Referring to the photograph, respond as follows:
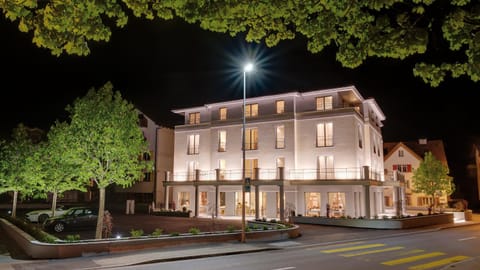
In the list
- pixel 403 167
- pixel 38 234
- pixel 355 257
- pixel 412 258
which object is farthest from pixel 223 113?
pixel 403 167

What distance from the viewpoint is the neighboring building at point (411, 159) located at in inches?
2184

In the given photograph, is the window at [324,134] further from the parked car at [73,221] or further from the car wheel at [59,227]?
the car wheel at [59,227]

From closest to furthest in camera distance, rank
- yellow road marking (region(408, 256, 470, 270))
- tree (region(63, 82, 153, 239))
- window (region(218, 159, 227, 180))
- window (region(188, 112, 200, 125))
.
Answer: yellow road marking (region(408, 256, 470, 270)), tree (region(63, 82, 153, 239)), window (region(218, 159, 227, 180)), window (region(188, 112, 200, 125))

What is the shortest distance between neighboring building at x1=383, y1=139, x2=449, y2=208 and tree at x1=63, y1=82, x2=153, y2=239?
144 ft

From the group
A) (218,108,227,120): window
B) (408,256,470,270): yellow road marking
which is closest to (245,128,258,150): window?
(218,108,227,120): window

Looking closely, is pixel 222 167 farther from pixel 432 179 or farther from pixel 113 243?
pixel 432 179

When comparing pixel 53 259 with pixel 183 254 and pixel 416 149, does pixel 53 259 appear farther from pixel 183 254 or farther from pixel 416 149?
pixel 416 149

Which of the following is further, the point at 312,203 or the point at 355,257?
the point at 312,203

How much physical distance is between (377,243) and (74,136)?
51.7 ft

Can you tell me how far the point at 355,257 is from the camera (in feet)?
49.3

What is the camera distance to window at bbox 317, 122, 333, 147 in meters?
32.9

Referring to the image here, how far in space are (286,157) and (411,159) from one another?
32.3 meters

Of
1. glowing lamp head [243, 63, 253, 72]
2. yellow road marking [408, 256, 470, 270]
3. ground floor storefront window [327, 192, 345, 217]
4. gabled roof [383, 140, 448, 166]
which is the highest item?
gabled roof [383, 140, 448, 166]

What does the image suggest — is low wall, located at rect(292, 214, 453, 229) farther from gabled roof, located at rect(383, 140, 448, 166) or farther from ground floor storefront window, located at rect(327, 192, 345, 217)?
gabled roof, located at rect(383, 140, 448, 166)
